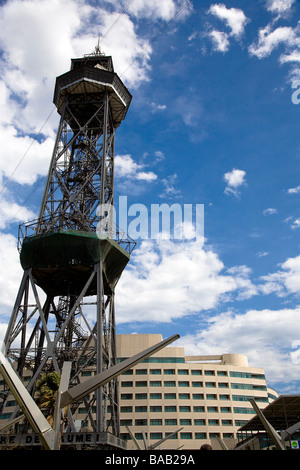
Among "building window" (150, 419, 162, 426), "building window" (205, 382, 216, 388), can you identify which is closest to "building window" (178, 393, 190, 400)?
"building window" (205, 382, 216, 388)

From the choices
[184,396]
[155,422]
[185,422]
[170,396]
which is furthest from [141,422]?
[184,396]

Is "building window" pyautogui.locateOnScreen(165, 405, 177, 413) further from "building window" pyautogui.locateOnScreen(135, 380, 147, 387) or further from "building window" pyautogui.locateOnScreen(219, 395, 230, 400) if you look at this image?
"building window" pyautogui.locateOnScreen(219, 395, 230, 400)

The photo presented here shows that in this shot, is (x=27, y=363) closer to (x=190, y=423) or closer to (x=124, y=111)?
(x=124, y=111)

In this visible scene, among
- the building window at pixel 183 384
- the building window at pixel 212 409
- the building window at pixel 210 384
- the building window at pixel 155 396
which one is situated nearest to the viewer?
the building window at pixel 155 396

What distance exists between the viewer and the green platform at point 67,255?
30.8 metres

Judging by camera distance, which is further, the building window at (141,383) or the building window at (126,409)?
the building window at (141,383)

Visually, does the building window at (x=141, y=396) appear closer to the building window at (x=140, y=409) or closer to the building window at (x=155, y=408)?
the building window at (x=140, y=409)

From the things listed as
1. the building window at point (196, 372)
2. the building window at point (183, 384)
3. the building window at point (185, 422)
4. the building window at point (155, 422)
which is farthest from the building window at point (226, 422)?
the building window at point (155, 422)

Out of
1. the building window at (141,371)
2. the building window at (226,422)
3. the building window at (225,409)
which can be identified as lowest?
the building window at (226,422)

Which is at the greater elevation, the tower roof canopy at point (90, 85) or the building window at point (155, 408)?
the tower roof canopy at point (90, 85)

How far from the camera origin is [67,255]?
31031 millimetres

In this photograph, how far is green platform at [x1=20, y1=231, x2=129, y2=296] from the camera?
30.8 metres
